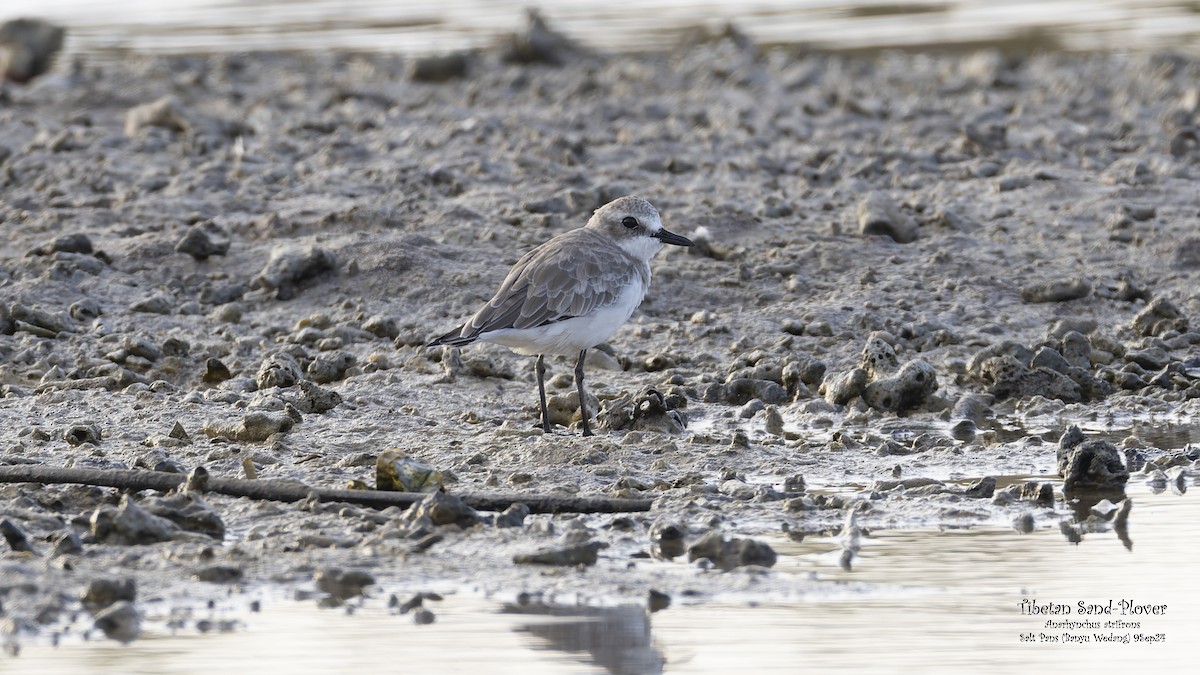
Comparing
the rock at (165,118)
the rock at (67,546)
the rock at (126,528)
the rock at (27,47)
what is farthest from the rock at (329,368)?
the rock at (27,47)

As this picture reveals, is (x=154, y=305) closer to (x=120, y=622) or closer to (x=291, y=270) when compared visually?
(x=291, y=270)

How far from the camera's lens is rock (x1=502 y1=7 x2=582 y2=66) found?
58.7 feet

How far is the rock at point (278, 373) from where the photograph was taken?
8.89 metres

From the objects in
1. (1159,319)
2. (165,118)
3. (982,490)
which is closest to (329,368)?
(982,490)

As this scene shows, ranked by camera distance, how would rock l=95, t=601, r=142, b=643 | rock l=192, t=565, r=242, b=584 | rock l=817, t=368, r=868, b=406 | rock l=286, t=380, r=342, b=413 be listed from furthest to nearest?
rock l=817, t=368, r=868, b=406 < rock l=286, t=380, r=342, b=413 < rock l=192, t=565, r=242, b=584 < rock l=95, t=601, r=142, b=643

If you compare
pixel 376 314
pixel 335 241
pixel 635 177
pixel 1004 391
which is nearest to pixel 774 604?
pixel 1004 391

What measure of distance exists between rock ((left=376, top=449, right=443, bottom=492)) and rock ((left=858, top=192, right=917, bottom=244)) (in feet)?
15.3

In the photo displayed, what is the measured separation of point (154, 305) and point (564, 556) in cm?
468

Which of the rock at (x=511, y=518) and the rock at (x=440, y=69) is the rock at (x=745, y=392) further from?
the rock at (x=440, y=69)

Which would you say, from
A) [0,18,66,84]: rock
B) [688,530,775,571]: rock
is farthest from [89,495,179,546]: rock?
[0,18,66,84]: rock

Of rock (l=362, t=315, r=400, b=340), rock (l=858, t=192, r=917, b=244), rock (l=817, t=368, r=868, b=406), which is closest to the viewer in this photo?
rock (l=817, t=368, r=868, b=406)

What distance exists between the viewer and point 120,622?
5582 millimetres

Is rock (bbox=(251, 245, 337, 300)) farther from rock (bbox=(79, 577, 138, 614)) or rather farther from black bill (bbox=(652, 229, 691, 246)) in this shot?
rock (bbox=(79, 577, 138, 614))

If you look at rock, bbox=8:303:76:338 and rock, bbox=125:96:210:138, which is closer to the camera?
rock, bbox=8:303:76:338
